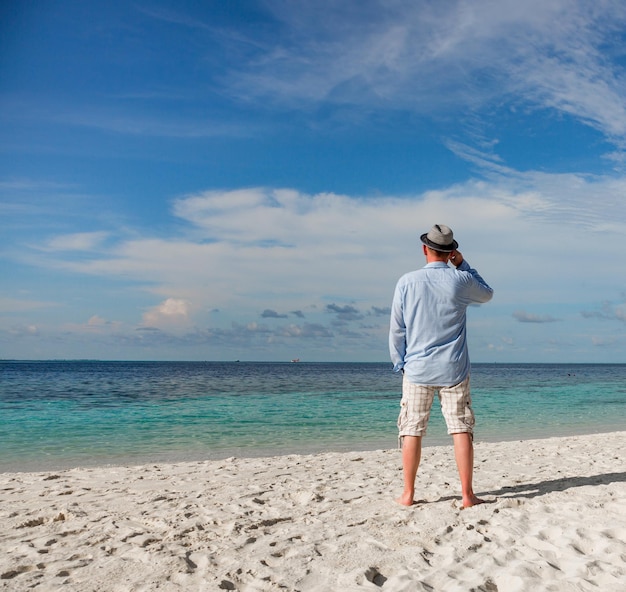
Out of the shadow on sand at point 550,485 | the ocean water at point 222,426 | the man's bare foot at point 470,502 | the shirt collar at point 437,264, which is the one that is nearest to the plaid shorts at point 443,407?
the man's bare foot at point 470,502

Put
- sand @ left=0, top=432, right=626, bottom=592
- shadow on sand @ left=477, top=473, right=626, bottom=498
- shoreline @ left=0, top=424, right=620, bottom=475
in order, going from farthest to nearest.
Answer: shoreline @ left=0, top=424, right=620, bottom=475, shadow on sand @ left=477, top=473, right=626, bottom=498, sand @ left=0, top=432, right=626, bottom=592

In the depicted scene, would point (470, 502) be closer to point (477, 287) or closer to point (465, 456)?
point (465, 456)

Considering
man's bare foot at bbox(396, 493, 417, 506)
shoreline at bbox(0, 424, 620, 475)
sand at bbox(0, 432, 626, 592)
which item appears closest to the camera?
sand at bbox(0, 432, 626, 592)

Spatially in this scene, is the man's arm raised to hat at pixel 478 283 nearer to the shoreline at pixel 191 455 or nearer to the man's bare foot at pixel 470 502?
the man's bare foot at pixel 470 502

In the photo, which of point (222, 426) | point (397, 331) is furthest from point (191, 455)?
point (397, 331)

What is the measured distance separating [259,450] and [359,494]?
5830 mm

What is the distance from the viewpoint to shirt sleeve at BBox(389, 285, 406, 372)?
4570 millimetres

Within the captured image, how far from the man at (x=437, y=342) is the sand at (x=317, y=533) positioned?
65 centimetres

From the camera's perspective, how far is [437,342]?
14.5 ft

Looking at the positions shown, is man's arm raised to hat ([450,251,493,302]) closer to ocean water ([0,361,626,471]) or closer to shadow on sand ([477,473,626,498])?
shadow on sand ([477,473,626,498])

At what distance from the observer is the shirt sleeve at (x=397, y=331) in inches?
180

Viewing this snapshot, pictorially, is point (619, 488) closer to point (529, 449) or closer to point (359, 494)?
point (359, 494)

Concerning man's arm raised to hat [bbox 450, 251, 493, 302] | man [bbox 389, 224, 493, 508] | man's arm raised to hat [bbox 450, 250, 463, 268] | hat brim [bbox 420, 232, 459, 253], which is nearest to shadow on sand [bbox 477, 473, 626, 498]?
man [bbox 389, 224, 493, 508]

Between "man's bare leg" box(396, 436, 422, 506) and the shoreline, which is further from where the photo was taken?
the shoreline
